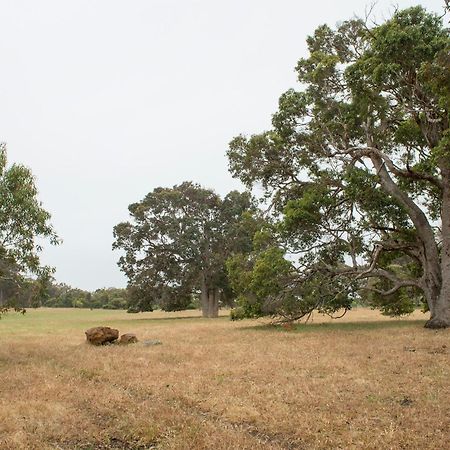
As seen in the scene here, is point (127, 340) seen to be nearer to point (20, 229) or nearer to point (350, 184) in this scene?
point (20, 229)

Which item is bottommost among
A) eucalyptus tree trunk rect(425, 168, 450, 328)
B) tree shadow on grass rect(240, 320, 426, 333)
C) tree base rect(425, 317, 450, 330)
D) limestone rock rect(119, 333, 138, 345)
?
limestone rock rect(119, 333, 138, 345)

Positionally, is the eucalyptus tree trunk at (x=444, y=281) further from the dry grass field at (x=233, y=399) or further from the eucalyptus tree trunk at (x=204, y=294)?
the eucalyptus tree trunk at (x=204, y=294)

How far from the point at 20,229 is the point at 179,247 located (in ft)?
126

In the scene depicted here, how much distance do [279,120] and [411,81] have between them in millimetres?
8850

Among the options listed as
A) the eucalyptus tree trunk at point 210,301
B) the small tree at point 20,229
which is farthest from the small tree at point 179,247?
the small tree at point 20,229

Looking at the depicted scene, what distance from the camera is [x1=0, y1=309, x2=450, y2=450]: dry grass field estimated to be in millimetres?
7809

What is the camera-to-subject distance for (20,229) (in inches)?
691

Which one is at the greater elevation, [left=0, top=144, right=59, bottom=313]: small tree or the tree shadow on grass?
[left=0, top=144, right=59, bottom=313]: small tree

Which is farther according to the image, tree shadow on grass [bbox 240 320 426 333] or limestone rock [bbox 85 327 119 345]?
tree shadow on grass [bbox 240 320 426 333]

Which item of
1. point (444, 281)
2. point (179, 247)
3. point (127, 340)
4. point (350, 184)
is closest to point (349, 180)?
point (350, 184)

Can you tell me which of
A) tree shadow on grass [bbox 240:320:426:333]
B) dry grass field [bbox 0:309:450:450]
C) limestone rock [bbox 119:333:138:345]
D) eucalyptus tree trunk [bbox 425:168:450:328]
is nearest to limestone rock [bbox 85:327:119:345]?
limestone rock [bbox 119:333:138:345]

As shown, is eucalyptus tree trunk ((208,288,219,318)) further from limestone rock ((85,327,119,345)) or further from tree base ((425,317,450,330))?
tree base ((425,317,450,330))

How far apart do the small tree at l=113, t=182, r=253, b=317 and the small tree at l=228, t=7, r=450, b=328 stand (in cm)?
2498

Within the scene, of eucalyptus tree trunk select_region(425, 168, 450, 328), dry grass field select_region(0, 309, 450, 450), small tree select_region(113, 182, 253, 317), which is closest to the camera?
dry grass field select_region(0, 309, 450, 450)
